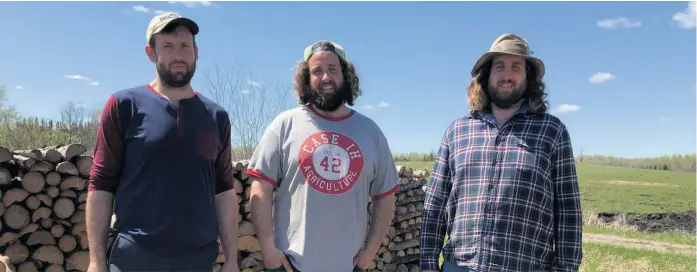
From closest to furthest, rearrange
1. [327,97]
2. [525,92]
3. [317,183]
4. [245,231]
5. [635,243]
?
[317,183], [327,97], [525,92], [245,231], [635,243]

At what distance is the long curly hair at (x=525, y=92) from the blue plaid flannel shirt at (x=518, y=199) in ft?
0.29

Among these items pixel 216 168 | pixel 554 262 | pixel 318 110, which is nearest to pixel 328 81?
pixel 318 110

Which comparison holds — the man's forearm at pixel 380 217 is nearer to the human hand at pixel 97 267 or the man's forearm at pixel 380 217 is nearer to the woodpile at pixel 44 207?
the human hand at pixel 97 267

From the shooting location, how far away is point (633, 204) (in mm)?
24266

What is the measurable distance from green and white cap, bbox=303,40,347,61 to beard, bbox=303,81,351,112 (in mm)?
147

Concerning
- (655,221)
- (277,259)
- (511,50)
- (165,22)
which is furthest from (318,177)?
(655,221)

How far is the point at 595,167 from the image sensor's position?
38.6 m

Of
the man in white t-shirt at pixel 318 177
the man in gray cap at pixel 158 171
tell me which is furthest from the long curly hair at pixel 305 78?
the man in gray cap at pixel 158 171

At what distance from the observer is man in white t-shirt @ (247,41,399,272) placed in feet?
7.90

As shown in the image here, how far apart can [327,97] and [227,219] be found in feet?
2.35

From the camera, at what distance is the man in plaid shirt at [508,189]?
242 cm

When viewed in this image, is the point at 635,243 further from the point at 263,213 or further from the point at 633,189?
the point at 633,189

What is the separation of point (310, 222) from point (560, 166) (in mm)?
1176

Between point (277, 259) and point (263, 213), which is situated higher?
point (263, 213)
